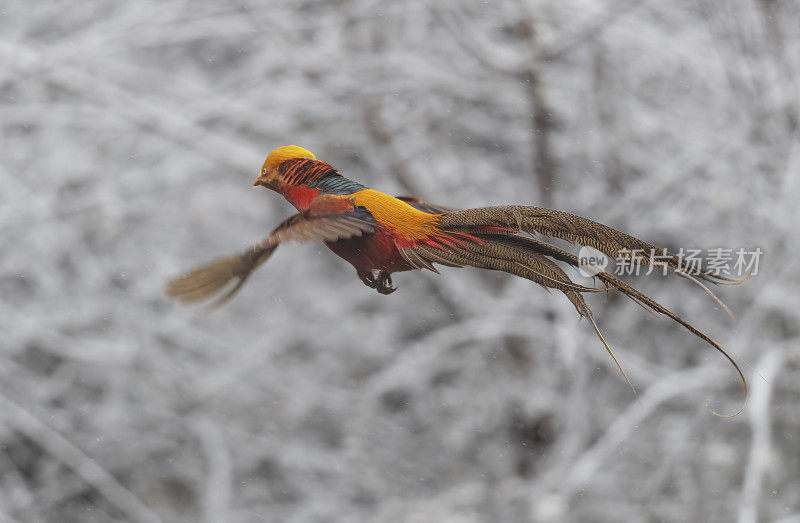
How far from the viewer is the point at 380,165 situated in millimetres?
3643

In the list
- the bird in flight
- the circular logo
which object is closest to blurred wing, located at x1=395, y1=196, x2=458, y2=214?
the bird in flight

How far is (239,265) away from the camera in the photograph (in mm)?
973

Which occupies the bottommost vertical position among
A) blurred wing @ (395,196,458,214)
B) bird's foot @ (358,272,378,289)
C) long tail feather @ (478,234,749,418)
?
long tail feather @ (478,234,749,418)

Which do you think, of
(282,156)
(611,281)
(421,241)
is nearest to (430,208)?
(421,241)

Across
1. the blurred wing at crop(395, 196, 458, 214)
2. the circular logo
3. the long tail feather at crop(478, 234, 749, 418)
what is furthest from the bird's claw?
the circular logo

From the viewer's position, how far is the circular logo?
88 centimetres

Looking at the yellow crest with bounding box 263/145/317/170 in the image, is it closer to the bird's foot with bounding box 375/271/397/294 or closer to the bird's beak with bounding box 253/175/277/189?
the bird's beak with bounding box 253/175/277/189

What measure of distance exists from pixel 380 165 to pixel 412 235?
2609mm

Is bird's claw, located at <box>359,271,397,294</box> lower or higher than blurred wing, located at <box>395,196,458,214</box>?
lower

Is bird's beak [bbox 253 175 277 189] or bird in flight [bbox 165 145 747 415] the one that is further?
bird's beak [bbox 253 175 277 189]

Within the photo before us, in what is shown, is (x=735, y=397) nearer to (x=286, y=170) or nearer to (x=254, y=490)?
(x=254, y=490)

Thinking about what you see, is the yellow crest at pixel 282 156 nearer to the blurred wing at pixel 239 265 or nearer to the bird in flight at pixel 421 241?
the bird in flight at pixel 421 241

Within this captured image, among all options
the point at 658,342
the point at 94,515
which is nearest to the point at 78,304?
the point at 94,515

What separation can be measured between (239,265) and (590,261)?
432 mm
